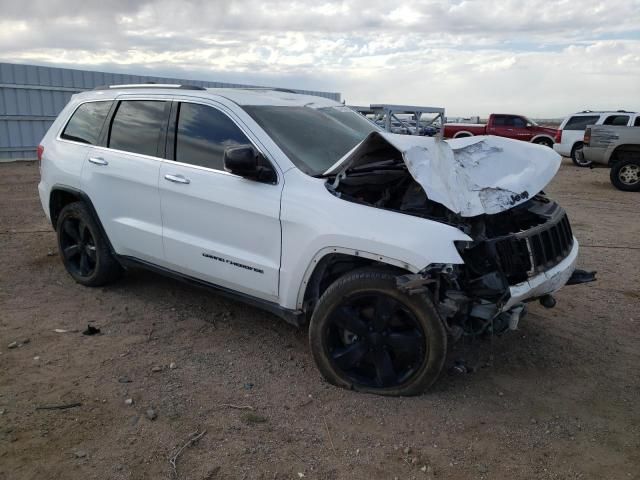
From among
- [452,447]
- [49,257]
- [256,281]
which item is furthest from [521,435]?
[49,257]

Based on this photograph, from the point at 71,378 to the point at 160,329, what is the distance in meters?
0.93

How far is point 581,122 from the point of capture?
1827 cm

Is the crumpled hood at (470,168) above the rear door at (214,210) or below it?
above

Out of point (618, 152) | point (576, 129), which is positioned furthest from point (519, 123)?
point (618, 152)

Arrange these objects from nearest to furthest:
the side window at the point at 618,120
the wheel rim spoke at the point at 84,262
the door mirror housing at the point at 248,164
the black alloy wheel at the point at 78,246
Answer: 1. the door mirror housing at the point at 248,164
2. the black alloy wheel at the point at 78,246
3. the wheel rim spoke at the point at 84,262
4. the side window at the point at 618,120

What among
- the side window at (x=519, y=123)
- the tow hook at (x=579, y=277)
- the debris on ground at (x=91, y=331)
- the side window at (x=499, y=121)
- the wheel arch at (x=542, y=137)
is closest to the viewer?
the tow hook at (x=579, y=277)

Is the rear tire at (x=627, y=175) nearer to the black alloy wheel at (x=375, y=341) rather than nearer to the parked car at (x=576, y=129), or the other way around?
the parked car at (x=576, y=129)

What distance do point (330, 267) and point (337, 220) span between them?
427 millimetres

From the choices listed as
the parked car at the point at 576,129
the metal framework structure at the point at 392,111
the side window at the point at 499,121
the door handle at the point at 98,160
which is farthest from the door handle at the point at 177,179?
the side window at the point at 499,121

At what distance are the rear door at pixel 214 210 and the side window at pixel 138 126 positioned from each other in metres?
0.19

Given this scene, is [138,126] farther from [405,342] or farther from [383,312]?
[405,342]

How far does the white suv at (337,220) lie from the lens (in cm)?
327

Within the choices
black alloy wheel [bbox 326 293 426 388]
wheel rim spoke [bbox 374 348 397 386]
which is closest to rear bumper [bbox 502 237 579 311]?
black alloy wheel [bbox 326 293 426 388]

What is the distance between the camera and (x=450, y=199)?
10.8 ft
